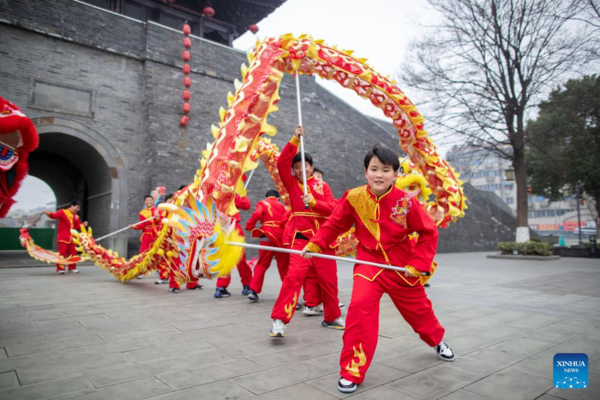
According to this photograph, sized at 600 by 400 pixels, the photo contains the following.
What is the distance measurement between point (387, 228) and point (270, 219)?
8.27 feet

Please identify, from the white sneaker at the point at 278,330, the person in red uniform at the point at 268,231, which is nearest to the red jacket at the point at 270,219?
the person in red uniform at the point at 268,231

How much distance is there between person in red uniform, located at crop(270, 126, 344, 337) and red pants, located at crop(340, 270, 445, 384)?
0.92m

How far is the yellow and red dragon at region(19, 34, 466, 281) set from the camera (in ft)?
7.79

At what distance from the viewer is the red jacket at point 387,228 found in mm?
2562

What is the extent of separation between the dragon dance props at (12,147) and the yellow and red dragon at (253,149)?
1317mm

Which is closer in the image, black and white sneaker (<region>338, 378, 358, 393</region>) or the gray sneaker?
black and white sneaker (<region>338, 378, 358, 393</region>)

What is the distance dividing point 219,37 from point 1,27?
823 centimetres

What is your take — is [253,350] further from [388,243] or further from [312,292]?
[312,292]

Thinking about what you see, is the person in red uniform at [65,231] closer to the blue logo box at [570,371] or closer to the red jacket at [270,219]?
the red jacket at [270,219]

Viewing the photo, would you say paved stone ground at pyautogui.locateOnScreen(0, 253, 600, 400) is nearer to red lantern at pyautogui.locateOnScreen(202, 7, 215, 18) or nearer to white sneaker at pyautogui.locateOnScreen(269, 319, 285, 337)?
white sneaker at pyautogui.locateOnScreen(269, 319, 285, 337)

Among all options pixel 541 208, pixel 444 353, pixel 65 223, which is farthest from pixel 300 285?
pixel 541 208

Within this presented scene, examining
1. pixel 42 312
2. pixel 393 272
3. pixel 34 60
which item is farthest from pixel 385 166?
pixel 34 60

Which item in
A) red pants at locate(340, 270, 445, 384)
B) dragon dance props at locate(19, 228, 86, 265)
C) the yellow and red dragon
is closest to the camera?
red pants at locate(340, 270, 445, 384)

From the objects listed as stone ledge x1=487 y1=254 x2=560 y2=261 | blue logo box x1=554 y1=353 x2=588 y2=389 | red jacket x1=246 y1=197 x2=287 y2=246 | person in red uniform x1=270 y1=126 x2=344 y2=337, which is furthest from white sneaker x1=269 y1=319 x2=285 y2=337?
Answer: stone ledge x1=487 y1=254 x2=560 y2=261
